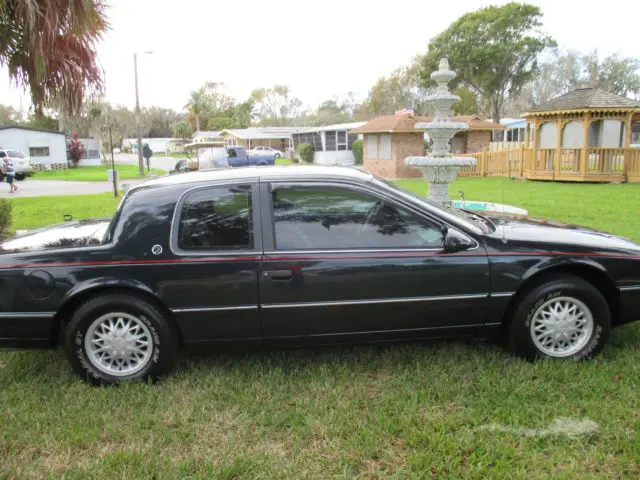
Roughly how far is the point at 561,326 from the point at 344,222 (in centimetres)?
171

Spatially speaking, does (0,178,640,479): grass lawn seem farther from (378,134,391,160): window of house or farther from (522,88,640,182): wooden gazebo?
(378,134,391,160): window of house

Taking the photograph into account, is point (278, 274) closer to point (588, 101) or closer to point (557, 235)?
point (557, 235)

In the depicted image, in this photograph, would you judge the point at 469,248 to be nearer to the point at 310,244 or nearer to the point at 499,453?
the point at 310,244

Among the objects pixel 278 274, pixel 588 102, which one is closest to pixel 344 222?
pixel 278 274

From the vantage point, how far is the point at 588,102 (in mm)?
20078

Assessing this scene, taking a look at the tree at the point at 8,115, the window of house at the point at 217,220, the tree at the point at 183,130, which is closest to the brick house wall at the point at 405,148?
the window of house at the point at 217,220

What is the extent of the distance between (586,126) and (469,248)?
63.9 feet

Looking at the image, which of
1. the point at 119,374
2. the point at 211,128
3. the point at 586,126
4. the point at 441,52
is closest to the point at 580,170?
the point at 586,126

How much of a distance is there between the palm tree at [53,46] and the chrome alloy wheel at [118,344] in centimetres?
393

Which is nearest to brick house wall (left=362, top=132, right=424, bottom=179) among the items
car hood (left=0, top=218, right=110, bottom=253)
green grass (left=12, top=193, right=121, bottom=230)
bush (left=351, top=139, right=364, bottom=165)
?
bush (left=351, top=139, right=364, bottom=165)

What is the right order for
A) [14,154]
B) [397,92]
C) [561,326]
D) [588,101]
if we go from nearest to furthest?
Answer: [561,326], [588,101], [14,154], [397,92]

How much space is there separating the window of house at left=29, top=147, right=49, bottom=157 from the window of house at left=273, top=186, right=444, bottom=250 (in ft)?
135

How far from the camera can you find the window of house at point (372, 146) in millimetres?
27467

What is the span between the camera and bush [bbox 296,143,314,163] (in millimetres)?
40406
